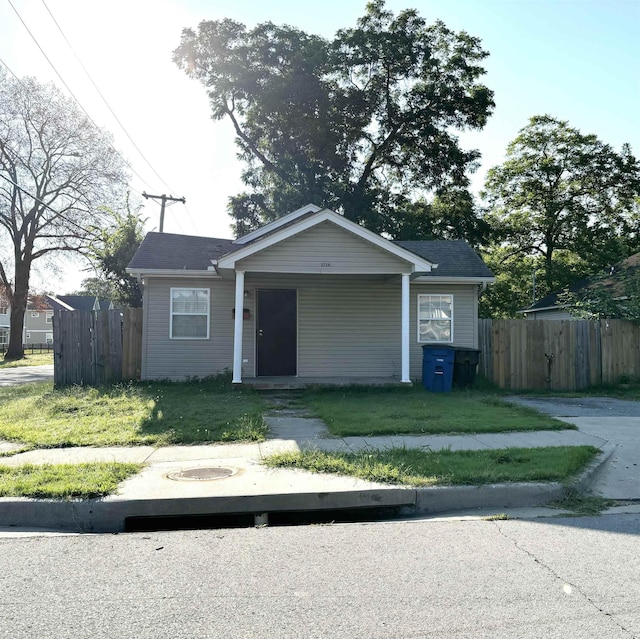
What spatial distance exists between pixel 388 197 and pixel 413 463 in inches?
1015

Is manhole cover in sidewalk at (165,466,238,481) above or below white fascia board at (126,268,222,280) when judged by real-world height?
below

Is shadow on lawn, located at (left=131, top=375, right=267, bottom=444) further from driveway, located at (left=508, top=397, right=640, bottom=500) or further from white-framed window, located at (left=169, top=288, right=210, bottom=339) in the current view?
driveway, located at (left=508, top=397, right=640, bottom=500)

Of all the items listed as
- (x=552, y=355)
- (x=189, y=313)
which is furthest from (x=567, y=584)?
(x=189, y=313)

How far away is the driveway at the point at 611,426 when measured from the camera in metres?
5.62

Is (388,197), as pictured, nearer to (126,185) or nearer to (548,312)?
(548,312)

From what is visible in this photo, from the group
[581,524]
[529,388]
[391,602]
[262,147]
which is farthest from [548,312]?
[391,602]

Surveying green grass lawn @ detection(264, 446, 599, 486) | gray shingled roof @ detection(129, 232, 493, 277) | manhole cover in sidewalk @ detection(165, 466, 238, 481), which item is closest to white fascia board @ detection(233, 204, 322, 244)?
gray shingled roof @ detection(129, 232, 493, 277)

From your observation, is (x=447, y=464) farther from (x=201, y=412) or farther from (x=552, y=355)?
(x=552, y=355)

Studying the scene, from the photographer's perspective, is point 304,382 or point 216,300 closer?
point 304,382

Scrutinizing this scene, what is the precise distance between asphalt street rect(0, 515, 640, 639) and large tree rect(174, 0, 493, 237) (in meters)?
24.2

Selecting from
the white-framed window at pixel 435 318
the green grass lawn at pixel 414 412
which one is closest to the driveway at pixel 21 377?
the green grass lawn at pixel 414 412

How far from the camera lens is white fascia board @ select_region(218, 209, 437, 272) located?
11.9m

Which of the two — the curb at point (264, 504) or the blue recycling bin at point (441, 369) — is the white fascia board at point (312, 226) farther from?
the curb at point (264, 504)

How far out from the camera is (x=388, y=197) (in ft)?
98.6
